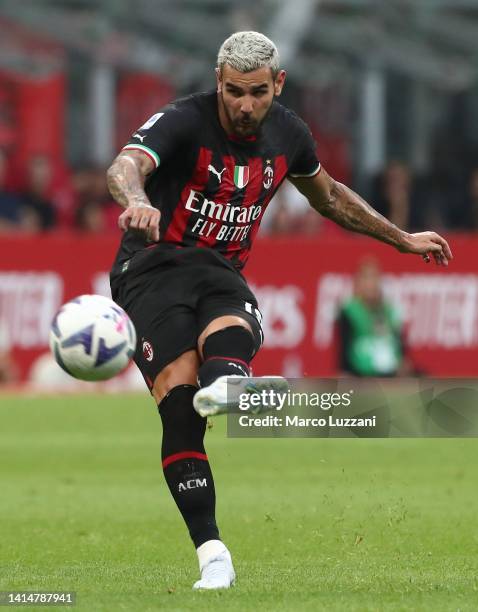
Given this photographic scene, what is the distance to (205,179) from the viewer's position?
762 centimetres

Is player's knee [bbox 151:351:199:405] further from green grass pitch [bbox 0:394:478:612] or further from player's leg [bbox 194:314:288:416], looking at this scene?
green grass pitch [bbox 0:394:478:612]

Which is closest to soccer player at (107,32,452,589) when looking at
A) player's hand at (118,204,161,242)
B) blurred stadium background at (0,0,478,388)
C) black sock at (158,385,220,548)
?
black sock at (158,385,220,548)

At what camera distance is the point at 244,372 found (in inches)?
285

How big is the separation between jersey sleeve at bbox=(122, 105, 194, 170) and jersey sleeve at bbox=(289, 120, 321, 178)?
738 mm

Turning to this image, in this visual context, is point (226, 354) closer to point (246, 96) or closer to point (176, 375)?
point (176, 375)

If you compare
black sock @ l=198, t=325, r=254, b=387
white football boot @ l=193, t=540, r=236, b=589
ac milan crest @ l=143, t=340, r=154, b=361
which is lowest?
white football boot @ l=193, t=540, r=236, b=589

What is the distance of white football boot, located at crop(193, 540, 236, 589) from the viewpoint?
23.5 feet

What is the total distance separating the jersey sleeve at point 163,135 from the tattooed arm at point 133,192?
4 centimetres

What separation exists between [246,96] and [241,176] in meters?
0.41

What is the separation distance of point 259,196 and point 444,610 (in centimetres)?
220

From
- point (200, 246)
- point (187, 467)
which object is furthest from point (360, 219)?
point (187, 467)

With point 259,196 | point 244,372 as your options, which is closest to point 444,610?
point 244,372

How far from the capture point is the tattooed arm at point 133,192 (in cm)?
664

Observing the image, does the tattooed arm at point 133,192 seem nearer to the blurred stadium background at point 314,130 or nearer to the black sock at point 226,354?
the black sock at point 226,354
